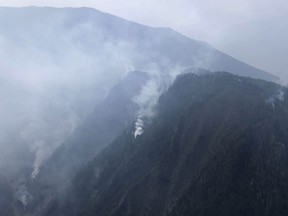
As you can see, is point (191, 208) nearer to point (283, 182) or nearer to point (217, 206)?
point (217, 206)

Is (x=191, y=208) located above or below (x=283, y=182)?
below

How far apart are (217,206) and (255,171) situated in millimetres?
19299

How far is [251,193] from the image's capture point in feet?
633

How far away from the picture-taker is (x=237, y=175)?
655 feet

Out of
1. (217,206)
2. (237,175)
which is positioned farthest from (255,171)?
(217,206)

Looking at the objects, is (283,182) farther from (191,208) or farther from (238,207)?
(191,208)

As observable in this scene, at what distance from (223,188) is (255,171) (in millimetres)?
13187

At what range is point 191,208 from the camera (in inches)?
7854

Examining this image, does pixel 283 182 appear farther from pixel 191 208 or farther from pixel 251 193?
pixel 191 208

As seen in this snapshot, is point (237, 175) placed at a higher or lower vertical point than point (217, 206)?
higher

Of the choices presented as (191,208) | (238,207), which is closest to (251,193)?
(238,207)

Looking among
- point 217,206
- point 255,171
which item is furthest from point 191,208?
point 255,171

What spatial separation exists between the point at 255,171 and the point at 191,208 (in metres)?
25.5

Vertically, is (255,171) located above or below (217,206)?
above
